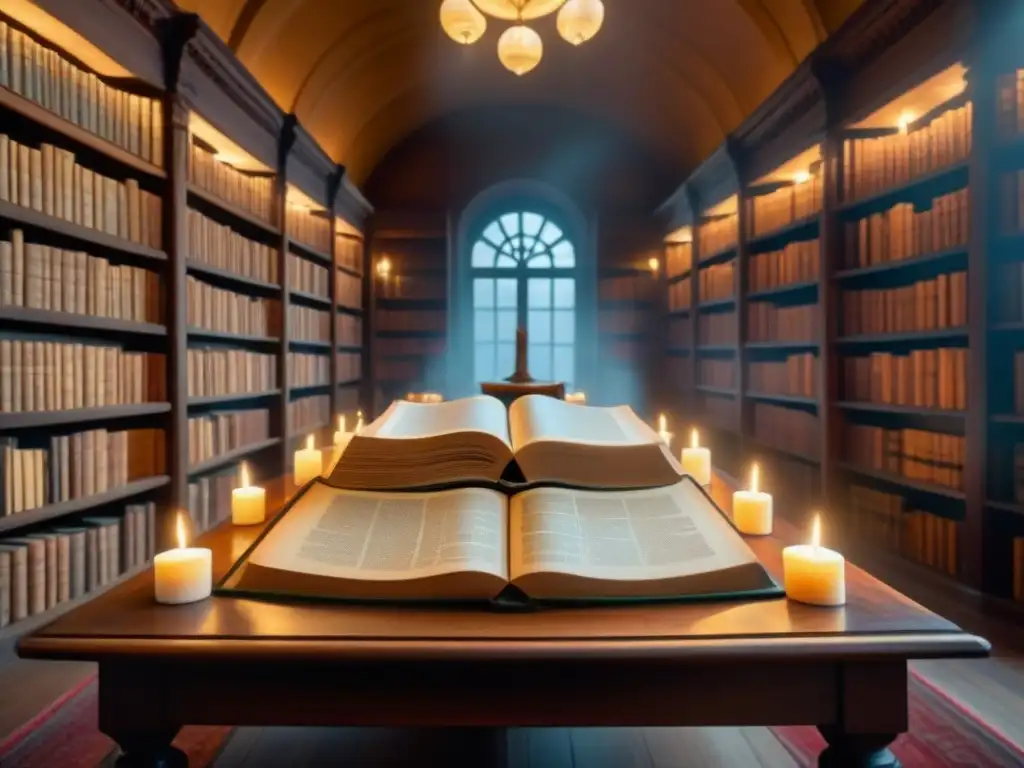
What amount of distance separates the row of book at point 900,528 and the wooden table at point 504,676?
2.60 metres

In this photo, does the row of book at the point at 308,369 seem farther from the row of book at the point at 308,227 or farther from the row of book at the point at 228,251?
the row of book at the point at 308,227

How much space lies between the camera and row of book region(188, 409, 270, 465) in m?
3.58

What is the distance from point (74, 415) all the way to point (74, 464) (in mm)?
184

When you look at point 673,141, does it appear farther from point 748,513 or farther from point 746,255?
point 748,513

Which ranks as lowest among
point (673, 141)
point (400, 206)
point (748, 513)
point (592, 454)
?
point (748, 513)

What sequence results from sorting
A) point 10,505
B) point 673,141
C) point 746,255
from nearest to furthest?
point 10,505, point 746,255, point 673,141

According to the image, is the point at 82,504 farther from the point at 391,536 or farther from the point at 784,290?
the point at 784,290

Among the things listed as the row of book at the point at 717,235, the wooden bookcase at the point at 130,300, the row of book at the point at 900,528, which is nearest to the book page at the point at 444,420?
the wooden bookcase at the point at 130,300

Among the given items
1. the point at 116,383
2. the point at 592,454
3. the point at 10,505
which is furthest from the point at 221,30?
the point at 592,454

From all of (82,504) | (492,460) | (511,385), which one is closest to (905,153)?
(511,385)

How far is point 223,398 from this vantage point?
3863mm

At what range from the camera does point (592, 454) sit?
3.72 ft

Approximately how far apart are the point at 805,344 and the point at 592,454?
11.5ft

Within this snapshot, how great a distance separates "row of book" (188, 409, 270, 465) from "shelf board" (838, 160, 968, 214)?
3434 millimetres
